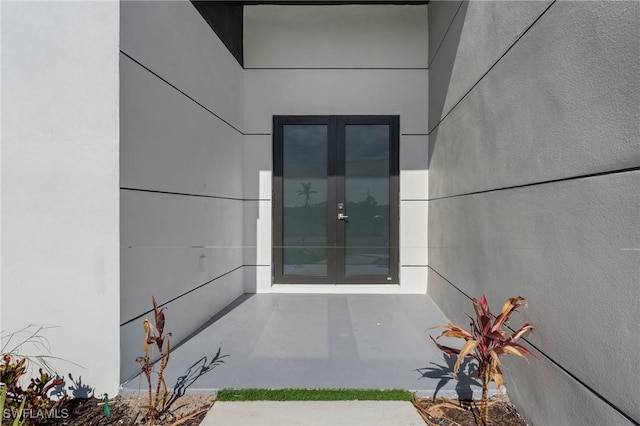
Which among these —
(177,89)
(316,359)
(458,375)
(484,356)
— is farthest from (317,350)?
(177,89)

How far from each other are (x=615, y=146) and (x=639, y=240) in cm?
37

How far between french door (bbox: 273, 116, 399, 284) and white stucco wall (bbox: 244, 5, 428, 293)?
4.7 inches

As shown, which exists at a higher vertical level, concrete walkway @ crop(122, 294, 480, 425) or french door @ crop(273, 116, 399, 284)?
french door @ crop(273, 116, 399, 284)

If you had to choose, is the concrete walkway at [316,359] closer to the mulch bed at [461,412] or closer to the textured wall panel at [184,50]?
the mulch bed at [461,412]

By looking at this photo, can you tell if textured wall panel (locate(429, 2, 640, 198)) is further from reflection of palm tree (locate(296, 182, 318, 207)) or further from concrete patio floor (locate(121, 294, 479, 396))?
reflection of palm tree (locate(296, 182, 318, 207))

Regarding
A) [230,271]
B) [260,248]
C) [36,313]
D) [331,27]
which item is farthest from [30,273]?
[331,27]

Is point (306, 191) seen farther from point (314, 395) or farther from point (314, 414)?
point (314, 414)

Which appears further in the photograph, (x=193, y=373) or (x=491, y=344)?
(x=193, y=373)

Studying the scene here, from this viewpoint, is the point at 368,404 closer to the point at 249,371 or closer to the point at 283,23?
the point at 249,371

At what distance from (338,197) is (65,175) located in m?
2.81

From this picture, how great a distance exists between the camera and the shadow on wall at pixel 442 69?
8.84 feet

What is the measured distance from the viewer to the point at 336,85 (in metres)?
3.86

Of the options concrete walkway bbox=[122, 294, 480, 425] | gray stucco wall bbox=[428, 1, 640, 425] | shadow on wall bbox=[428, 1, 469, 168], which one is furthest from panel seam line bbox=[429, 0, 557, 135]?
concrete walkway bbox=[122, 294, 480, 425]

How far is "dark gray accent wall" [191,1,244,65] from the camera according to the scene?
117 inches
